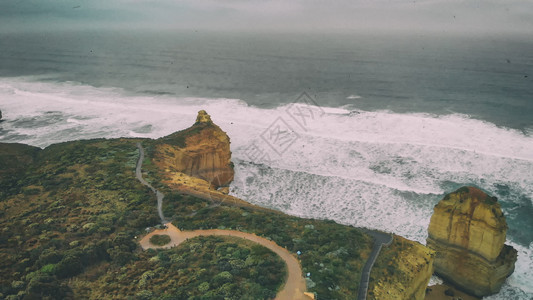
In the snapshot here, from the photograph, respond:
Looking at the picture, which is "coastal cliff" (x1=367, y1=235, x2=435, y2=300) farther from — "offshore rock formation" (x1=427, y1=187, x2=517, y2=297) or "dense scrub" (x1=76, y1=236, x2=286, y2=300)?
"dense scrub" (x1=76, y1=236, x2=286, y2=300)

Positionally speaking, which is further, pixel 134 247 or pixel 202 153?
pixel 202 153

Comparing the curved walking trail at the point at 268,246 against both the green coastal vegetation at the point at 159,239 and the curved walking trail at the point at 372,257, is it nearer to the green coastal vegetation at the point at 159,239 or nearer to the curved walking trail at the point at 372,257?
the green coastal vegetation at the point at 159,239

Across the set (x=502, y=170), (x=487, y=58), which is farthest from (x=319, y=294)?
(x=487, y=58)

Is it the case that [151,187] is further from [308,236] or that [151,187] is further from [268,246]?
[308,236]

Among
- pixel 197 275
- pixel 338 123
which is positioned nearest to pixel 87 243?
pixel 197 275

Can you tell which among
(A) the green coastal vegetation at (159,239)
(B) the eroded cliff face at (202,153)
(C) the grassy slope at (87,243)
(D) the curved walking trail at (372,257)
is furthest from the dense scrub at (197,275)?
(B) the eroded cliff face at (202,153)

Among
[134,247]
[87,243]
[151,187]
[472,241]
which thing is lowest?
[134,247]
